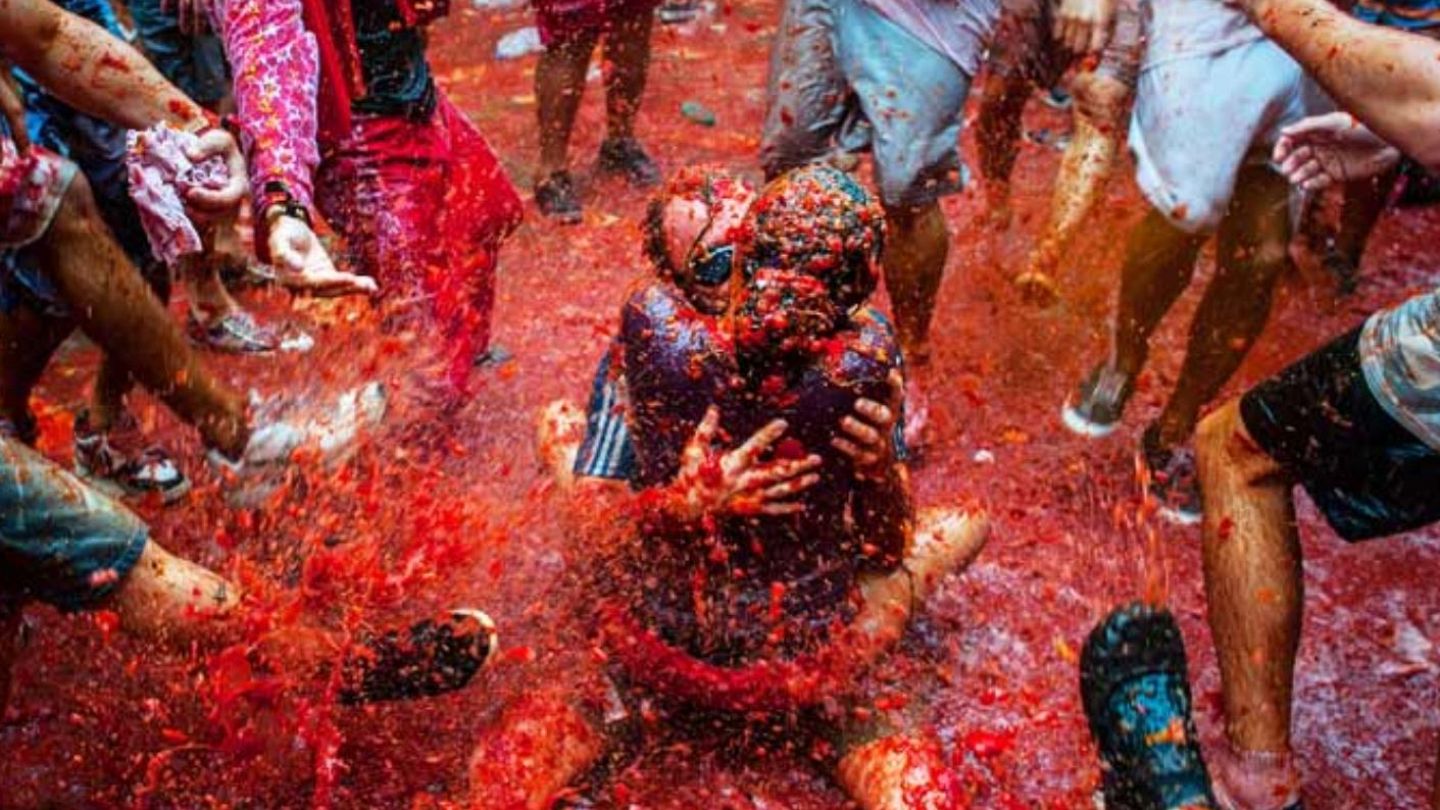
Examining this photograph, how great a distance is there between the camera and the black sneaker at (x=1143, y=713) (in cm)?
236

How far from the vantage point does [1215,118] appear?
3.59 metres

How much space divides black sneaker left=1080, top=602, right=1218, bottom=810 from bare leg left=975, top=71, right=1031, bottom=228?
9.82 ft

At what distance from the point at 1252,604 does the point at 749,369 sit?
1.27 meters

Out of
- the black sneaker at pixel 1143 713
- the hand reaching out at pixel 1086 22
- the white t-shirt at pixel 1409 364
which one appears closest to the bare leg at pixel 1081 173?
the hand reaching out at pixel 1086 22

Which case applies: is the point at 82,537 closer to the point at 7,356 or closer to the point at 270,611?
the point at 270,611

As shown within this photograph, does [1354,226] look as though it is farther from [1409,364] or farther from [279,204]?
[279,204]

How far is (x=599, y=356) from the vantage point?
452cm

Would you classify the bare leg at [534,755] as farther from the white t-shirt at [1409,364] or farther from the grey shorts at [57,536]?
the white t-shirt at [1409,364]

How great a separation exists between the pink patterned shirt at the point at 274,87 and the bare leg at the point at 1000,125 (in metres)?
3.00

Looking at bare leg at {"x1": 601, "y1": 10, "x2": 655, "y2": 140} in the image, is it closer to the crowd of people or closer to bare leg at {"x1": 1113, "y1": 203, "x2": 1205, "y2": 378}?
the crowd of people

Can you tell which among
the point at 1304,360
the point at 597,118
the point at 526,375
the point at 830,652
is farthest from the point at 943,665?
the point at 597,118

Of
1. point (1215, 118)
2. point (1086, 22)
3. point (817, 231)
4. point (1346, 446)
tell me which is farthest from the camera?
point (1086, 22)

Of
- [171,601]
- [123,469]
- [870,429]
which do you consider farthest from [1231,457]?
[123,469]

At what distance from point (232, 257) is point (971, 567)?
2974mm
